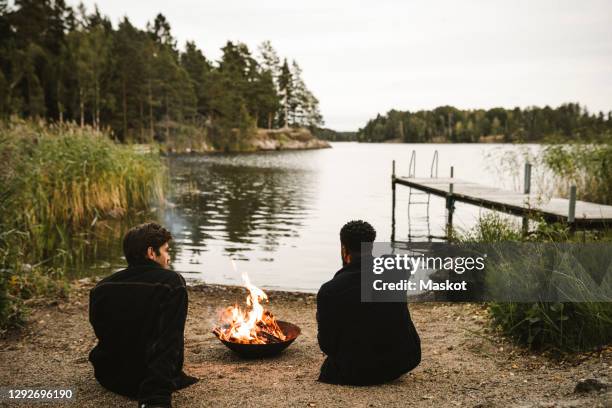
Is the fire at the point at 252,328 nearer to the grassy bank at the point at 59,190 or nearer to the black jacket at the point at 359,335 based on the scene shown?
the black jacket at the point at 359,335

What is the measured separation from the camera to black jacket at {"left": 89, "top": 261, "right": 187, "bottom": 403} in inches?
159

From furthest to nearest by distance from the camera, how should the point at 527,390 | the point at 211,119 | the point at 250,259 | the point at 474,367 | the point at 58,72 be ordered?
1. the point at 211,119
2. the point at 58,72
3. the point at 250,259
4. the point at 474,367
5. the point at 527,390

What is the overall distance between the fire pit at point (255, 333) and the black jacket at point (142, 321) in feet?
4.98

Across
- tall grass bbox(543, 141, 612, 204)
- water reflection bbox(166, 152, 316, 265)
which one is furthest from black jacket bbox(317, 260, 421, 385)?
tall grass bbox(543, 141, 612, 204)

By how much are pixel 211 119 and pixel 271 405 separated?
83.8 meters

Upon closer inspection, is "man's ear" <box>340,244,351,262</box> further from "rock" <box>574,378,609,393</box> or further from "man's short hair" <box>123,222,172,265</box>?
"rock" <box>574,378,609,393</box>

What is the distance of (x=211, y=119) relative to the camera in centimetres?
8512

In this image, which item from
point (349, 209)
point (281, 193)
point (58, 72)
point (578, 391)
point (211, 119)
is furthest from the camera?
point (211, 119)

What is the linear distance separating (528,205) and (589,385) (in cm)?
891

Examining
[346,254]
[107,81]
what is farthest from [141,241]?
[107,81]

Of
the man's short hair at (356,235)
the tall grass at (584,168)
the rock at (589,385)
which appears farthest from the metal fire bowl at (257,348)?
the tall grass at (584,168)

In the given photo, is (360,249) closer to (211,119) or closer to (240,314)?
(240,314)

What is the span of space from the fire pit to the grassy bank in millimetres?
3879

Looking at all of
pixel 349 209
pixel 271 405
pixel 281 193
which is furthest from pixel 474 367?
pixel 281 193
